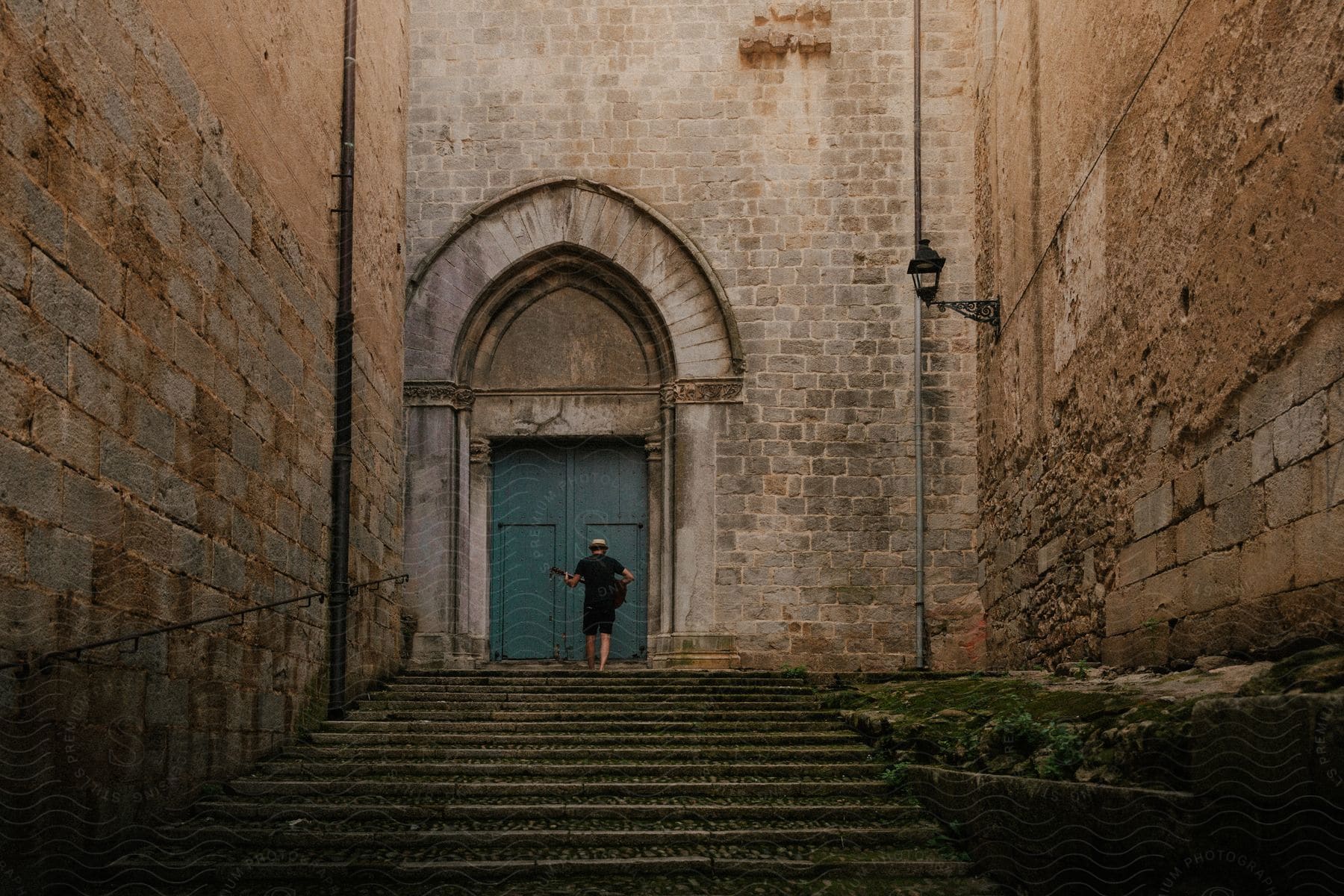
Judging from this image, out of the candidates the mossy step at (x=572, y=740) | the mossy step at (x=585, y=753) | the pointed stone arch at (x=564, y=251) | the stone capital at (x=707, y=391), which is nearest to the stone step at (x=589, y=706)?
the mossy step at (x=572, y=740)

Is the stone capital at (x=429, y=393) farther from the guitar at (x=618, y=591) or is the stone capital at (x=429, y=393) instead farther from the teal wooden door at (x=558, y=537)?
the guitar at (x=618, y=591)

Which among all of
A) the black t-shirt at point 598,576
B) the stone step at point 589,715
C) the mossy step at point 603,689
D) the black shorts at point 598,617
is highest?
the black t-shirt at point 598,576

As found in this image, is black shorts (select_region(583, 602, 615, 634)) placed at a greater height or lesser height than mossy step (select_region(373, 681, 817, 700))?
greater

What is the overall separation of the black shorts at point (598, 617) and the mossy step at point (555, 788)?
516cm

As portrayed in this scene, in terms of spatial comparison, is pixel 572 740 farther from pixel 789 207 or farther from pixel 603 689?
pixel 789 207

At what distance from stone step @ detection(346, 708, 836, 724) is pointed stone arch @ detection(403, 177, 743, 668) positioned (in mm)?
3848

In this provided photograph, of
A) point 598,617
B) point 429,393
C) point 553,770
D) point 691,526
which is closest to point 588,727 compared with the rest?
point 553,770

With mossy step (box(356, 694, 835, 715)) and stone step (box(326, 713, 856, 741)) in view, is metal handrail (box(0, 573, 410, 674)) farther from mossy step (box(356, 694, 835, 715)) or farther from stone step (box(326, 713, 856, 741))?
mossy step (box(356, 694, 835, 715))

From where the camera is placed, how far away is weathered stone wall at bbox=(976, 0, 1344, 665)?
16.7ft

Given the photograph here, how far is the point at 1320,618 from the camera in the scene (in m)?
4.94

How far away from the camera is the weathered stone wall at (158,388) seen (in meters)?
4.31

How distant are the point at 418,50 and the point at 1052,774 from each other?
10677 mm

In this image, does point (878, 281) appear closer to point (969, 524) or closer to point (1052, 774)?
point (969, 524)

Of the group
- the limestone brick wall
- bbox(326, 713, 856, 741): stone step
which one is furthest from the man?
bbox(326, 713, 856, 741): stone step
